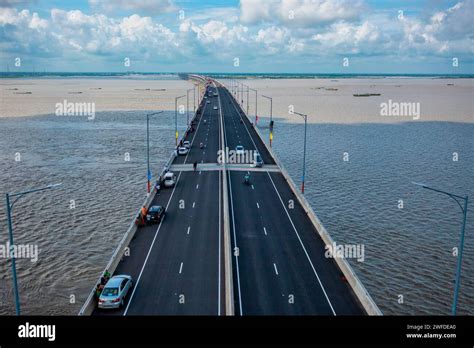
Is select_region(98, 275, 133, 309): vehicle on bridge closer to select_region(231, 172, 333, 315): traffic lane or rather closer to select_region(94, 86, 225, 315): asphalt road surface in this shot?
select_region(94, 86, 225, 315): asphalt road surface

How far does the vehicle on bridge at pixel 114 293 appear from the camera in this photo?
73.7ft

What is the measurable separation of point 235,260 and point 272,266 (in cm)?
257

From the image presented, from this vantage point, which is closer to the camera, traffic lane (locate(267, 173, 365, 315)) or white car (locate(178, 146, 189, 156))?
traffic lane (locate(267, 173, 365, 315))

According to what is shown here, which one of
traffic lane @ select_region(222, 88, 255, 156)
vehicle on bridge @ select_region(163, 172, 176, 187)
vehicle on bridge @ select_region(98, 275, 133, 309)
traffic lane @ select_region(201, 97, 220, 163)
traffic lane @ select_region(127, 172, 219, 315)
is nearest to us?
vehicle on bridge @ select_region(98, 275, 133, 309)

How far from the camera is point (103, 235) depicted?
1492 inches

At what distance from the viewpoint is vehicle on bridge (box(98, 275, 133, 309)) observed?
22.5 metres

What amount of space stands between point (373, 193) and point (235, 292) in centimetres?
3063

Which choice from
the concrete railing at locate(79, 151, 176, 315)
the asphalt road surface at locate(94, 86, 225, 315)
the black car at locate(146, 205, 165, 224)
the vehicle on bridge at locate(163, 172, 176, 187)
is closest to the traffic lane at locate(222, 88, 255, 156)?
the vehicle on bridge at locate(163, 172, 176, 187)

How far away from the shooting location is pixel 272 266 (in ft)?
91.4

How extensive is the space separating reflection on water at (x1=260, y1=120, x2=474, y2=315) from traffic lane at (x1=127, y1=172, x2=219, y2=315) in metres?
11.0

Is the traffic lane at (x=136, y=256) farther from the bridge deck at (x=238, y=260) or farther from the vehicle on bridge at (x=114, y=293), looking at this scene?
the vehicle on bridge at (x=114, y=293)

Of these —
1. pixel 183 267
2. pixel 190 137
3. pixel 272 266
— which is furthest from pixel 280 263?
pixel 190 137

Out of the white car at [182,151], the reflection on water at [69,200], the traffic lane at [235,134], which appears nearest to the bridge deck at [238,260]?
the reflection on water at [69,200]
